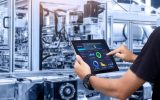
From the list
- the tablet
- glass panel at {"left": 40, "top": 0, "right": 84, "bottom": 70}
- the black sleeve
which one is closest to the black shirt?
the black sleeve

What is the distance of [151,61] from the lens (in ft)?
3.45

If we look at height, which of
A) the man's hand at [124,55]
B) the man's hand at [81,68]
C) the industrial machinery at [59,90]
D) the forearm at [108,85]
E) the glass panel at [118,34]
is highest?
the glass panel at [118,34]

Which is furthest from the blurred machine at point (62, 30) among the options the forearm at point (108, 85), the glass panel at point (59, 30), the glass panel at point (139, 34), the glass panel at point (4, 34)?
the forearm at point (108, 85)

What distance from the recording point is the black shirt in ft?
3.43

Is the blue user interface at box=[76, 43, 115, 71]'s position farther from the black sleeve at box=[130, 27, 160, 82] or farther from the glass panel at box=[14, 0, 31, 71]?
the glass panel at box=[14, 0, 31, 71]

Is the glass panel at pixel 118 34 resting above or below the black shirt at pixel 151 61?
above

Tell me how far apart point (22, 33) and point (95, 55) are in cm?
111

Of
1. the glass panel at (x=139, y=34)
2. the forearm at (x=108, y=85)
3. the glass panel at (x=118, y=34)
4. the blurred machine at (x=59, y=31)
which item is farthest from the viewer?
the glass panel at (x=139, y=34)

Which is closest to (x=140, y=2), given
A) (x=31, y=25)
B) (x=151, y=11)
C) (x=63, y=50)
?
(x=151, y=11)

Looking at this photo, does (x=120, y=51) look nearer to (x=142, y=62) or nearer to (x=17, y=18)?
(x=142, y=62)

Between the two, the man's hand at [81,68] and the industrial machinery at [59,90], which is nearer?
the man's hand at [81,68]

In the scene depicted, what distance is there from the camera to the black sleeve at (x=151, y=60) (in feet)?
3.43

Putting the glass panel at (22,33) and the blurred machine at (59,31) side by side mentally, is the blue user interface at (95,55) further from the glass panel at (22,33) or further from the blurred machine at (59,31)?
the glass panel at (22,33)

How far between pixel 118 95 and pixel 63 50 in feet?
4.92
